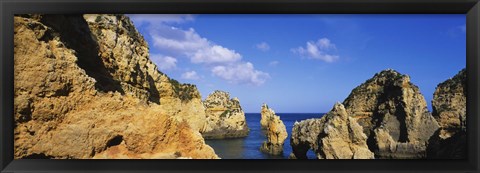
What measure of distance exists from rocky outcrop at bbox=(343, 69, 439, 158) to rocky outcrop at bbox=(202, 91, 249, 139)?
11.7m

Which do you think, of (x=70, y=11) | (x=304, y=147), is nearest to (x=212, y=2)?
(x=70, y=11)

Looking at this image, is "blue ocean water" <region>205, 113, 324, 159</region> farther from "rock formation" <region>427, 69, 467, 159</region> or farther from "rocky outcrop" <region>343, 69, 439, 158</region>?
"rock formation" <region>427, 69, 467, 159</region>

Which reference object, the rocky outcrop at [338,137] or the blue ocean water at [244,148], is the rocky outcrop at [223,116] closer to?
the blue ocean water at [244,148]

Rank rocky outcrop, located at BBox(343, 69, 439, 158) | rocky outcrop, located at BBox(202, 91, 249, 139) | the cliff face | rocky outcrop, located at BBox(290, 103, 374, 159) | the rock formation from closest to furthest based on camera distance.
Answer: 1. the cliff face
2. the rock formation
3. rocky outcrop, located at BBox(290, 103, 374, 159)
4. rocky outcrop, located at BBox(343, 69, 439, 158)
5. rocky outcrop, located at BBox(202, 91, 249, 139)

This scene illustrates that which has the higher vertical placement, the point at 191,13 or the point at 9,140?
the point at 191,13

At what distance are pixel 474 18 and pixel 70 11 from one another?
10.3 ft

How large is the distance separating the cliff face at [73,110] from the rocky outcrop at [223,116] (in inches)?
818

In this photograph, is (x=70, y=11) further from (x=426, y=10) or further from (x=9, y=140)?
(x=426, y=10)

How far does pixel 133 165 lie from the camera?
341 cm

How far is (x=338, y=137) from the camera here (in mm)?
10031

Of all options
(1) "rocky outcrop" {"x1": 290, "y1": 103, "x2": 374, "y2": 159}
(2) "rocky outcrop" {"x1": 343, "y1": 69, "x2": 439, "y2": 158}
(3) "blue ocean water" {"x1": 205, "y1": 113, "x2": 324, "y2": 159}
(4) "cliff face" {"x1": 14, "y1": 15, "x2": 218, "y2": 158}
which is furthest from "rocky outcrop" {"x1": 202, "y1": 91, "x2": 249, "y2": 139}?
(4) "cliff face" {"x1": 14, "y1": 15, "x2": 218, "y2": 158}

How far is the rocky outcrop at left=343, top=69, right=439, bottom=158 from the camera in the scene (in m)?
11.5

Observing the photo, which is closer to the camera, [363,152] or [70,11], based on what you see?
[70,11]

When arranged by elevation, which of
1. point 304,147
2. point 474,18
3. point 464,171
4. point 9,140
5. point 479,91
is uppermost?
point 474,18
